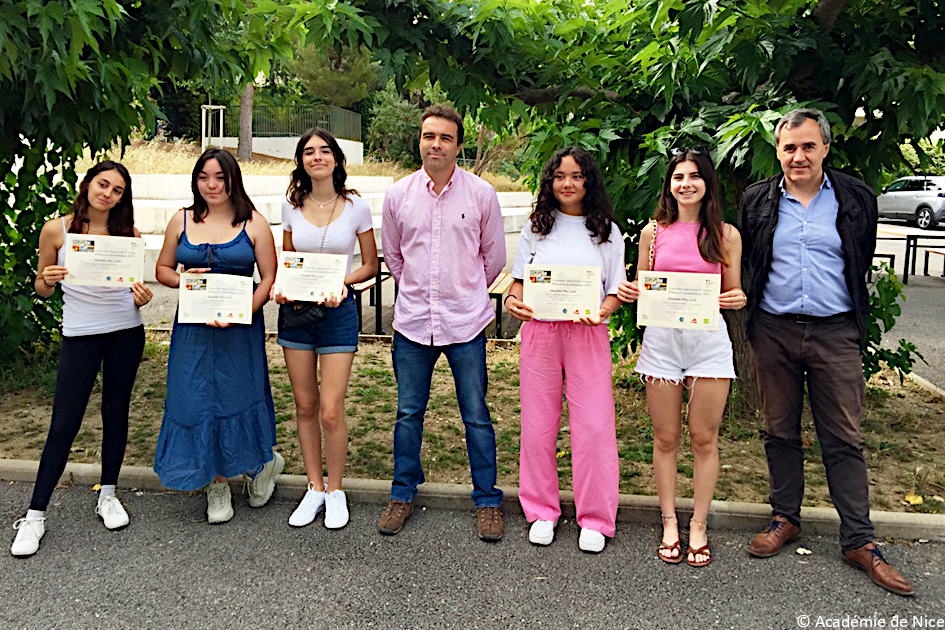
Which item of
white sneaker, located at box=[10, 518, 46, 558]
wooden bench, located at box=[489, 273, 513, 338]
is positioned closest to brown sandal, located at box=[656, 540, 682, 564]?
white sneaker, located at box=[10, 518, 46, 558]

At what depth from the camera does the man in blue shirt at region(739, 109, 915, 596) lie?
377cm

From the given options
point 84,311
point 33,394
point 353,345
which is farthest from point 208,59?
point 33,394

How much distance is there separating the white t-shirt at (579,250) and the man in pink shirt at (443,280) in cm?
28

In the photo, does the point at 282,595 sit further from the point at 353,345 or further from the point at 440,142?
the point at 440,142

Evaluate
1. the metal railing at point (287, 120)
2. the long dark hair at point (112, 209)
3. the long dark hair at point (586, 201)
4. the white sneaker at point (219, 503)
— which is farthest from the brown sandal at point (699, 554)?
the metal railing at point (287, 120)

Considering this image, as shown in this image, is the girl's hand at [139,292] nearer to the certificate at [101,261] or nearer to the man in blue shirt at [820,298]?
the certificate at [101,261]

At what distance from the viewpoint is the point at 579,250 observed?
4.09 m

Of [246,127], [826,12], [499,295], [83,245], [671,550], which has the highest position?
[246,127]

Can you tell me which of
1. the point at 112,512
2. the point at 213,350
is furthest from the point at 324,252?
the point at 112,512

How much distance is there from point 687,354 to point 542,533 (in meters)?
1.17

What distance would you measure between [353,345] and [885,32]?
11.2 feet

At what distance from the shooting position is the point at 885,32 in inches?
182

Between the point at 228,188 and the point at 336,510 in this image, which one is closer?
the point at 228,188

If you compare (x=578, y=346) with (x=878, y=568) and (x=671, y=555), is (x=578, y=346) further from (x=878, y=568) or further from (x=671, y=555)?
(x=878, y=568)
